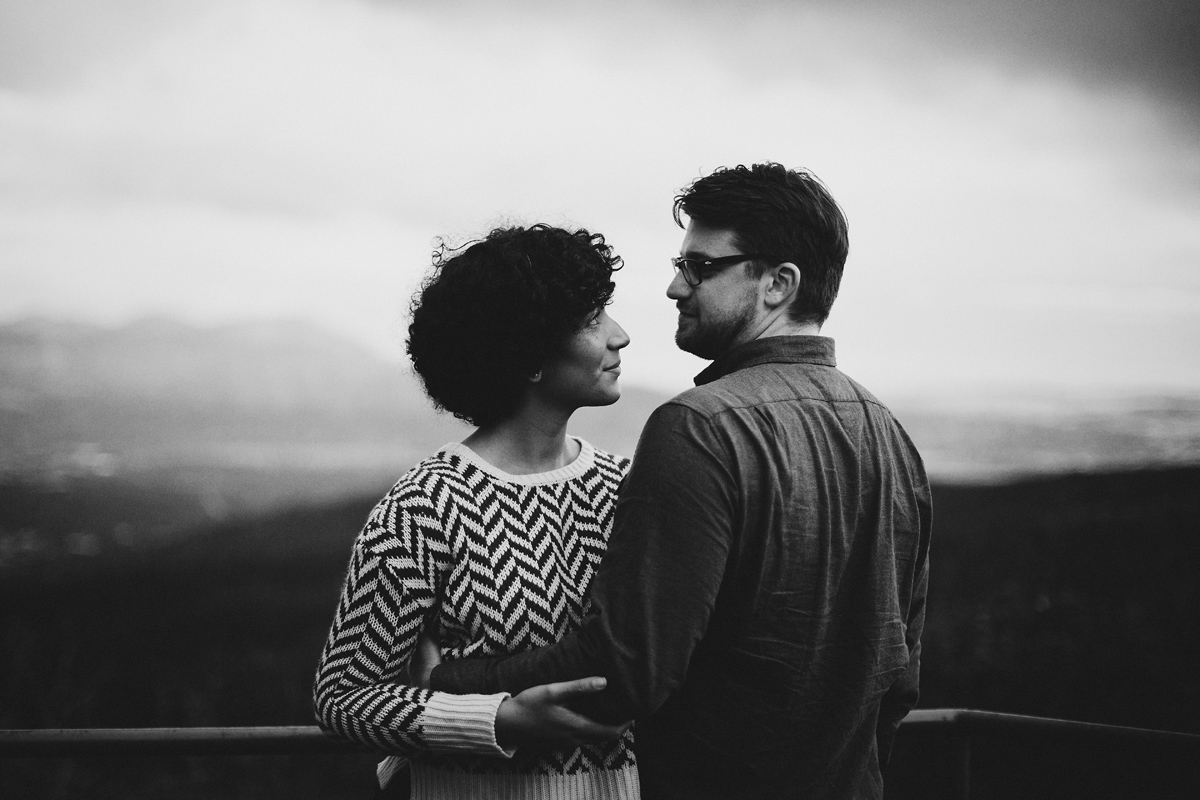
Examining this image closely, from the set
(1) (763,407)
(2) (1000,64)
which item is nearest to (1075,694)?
(2) (1000,64)

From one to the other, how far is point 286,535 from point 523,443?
3.03 metres

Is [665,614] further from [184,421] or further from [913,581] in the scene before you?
[184,421]

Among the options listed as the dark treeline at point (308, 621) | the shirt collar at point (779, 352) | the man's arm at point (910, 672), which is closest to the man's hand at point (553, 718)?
the shirt collar at point (779, 352)

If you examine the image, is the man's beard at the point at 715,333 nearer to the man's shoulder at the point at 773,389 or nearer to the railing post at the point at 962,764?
the man's shoulder at the point at 773,389

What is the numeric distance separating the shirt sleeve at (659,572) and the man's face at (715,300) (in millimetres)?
271

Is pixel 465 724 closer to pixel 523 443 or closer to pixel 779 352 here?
pixel 523 443

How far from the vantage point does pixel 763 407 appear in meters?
1.19

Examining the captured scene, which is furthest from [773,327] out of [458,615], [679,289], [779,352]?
[458,615]

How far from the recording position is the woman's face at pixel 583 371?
142 cm

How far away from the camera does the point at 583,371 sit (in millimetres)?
1427

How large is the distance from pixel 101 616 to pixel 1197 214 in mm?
5095

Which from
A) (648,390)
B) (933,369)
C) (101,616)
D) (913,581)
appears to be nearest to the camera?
(913,581)

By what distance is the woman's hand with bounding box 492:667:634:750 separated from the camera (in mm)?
1118

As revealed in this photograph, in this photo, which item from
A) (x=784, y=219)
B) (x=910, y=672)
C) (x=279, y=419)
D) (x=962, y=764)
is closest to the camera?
(x=784, y=219)
